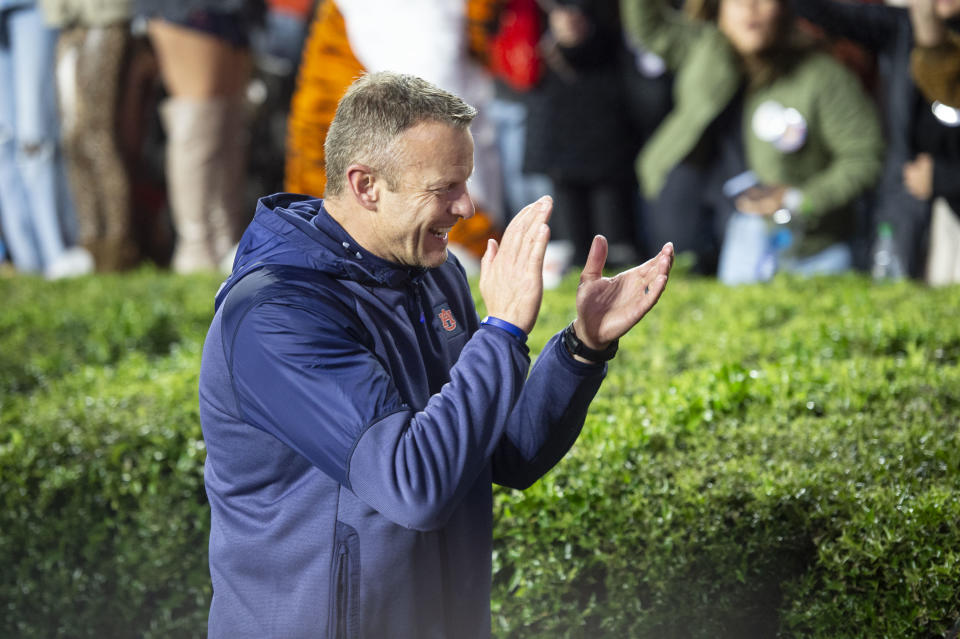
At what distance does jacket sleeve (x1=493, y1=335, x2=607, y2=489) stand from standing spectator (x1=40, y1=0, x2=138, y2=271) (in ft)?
27.5

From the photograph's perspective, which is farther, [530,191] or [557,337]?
[530,191]

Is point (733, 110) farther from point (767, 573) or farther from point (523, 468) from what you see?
point (523, 468)

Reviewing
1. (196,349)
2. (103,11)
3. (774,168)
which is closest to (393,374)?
(196,349)

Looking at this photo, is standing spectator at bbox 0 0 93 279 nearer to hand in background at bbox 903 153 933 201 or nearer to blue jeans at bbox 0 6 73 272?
blue jeans at bbox 0 6 73 272

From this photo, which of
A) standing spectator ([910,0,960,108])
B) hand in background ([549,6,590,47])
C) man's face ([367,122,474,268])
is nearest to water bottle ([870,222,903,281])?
standing spectator ([910,0,960,108])

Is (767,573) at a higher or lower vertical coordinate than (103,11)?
lower

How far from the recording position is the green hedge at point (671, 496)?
324 centimetres

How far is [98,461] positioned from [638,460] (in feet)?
6.43

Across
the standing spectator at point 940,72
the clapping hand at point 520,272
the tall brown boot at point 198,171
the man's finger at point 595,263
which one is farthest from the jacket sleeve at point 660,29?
the clapping hand at point 520,272

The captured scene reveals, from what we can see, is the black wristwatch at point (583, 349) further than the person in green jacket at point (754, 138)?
No

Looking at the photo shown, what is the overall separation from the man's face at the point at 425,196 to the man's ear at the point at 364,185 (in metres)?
0.02

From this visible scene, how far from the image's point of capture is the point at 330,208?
2.48 m

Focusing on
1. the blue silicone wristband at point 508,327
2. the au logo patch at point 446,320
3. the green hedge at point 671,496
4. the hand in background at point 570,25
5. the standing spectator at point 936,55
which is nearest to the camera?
the blue silicone wristband at point 508,327

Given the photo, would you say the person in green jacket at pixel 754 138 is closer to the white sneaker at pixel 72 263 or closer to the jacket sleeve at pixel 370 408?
the white sneaker at pixel 72 263
